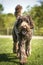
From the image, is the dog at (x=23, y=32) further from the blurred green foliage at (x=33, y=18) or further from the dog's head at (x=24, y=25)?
the blurred green foliage at (x=33, y=18)

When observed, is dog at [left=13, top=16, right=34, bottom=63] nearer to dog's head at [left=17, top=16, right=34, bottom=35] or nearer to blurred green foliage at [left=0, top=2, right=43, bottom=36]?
dog's head at [left=17, top=16, right=34, bottom=35]

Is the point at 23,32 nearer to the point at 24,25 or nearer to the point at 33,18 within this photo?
the point at 24,25

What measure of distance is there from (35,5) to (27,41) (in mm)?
31791

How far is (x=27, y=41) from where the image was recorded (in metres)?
8.04

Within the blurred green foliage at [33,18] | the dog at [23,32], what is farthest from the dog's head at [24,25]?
the blurred green foliage at [33,18]

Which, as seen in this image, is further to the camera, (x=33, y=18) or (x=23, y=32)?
(x=33, y=18)

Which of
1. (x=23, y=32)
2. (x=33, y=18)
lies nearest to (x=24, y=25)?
(x=23, y=32)

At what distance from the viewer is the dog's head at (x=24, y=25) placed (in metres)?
7.51

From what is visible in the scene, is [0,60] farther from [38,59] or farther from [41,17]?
[41,17]

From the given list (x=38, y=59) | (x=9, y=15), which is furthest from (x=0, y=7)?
(x=38, y=59)

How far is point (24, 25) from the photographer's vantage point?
7.50m

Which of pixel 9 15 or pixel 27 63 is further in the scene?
pixel 9 15

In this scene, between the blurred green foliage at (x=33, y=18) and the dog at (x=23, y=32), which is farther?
the blurred green foliage at (x=33, y=18)

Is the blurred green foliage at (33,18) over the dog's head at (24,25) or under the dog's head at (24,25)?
under
